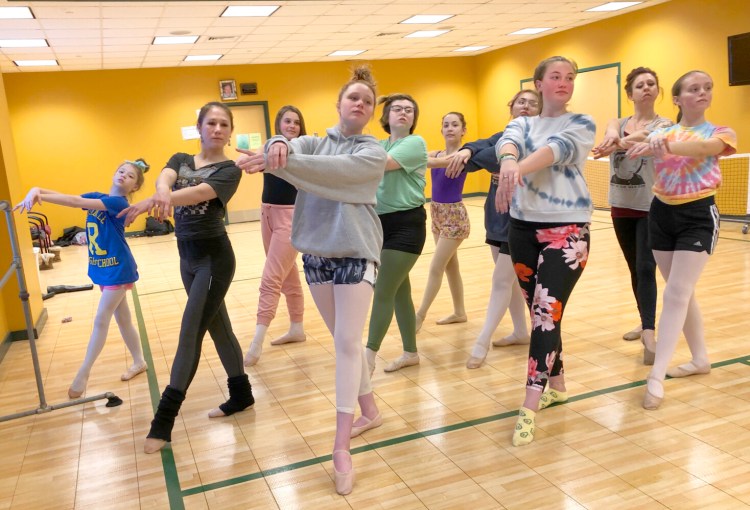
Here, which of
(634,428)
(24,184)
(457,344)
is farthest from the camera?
(24,184)

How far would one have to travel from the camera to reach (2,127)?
5.47 meters

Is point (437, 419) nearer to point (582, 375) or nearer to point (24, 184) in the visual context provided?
point (582, 375)

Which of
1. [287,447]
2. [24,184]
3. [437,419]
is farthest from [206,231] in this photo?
[24,184]

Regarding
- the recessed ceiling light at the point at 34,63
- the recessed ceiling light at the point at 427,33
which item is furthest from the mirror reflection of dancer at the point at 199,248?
the recessed ceiling light at the point at 34,63

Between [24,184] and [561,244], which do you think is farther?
[24,184]

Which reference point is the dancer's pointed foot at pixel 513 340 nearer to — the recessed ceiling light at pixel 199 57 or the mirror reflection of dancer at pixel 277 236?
the mirror reflection of dancer at pixel 277 236

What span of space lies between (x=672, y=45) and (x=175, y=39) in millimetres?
7635

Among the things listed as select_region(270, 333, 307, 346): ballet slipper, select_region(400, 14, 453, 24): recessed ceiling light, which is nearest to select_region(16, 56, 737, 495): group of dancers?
select_region(270, 333, 307, 346): ballet slipper

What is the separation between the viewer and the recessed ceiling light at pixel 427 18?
9.82m

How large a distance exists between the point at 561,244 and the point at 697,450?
1030 millimetres

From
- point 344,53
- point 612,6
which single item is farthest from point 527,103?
point 344,53

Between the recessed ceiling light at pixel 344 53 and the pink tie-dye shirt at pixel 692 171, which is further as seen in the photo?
the recessed ceiling light at pixel 344 53

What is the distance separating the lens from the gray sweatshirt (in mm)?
2455

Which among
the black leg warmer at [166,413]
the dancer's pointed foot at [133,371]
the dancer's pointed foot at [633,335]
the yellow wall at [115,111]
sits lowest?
the dancer's pointed foot at [633,335]
